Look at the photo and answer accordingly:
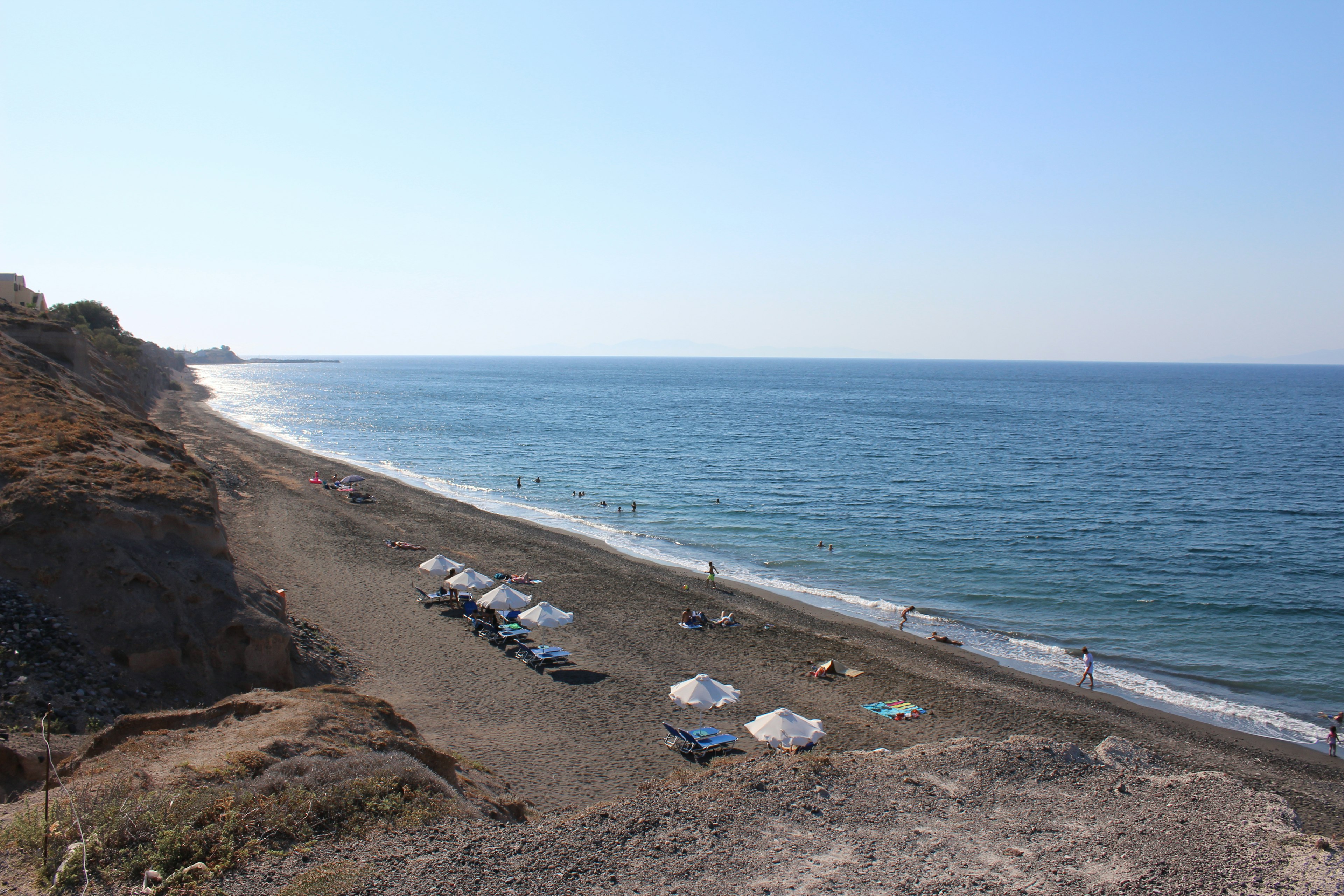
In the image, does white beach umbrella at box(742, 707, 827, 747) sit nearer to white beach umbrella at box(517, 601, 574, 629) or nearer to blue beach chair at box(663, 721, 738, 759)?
blue beach chair at box(663, 721, 738, 759)

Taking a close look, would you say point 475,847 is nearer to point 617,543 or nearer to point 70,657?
point 70,657

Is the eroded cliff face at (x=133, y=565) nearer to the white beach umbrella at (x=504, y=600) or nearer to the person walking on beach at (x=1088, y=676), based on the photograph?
the white beach umbrella at (x=504, y=600)

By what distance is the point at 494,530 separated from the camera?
36.6m

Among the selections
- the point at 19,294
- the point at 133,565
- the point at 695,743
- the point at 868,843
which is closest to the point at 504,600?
the point at 695,743

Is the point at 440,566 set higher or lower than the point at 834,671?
higher

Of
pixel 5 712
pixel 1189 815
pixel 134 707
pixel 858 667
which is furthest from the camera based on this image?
pixel 858 667

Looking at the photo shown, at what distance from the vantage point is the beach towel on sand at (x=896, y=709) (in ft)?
60.0

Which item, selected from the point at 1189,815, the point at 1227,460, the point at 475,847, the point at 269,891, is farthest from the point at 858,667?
the point at 1227,460

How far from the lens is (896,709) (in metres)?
18.5

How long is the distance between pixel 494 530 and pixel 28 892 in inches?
1172

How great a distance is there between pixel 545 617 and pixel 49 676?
11.6 meters

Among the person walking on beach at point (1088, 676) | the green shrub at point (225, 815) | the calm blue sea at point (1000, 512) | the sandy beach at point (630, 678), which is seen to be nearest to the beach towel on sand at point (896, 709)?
the sandy beach at point (630, 678)

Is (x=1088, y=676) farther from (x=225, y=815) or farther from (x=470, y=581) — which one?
(x=225, y=815)

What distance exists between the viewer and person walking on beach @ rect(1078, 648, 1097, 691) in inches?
834
